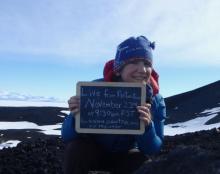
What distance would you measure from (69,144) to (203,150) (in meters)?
1.41

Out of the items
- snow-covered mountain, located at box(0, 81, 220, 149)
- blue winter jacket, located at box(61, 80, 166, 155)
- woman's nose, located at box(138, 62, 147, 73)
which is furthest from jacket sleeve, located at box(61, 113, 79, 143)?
snow-covered mountain, located at box(0, 81, 220, 149)

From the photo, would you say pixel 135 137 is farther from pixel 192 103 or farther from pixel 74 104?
pixel 192 103

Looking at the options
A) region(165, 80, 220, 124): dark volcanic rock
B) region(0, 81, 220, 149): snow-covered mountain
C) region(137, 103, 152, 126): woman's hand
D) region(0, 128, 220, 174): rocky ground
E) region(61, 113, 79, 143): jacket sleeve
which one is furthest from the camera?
region(165, 80, 220, 124): dark volcanic rock

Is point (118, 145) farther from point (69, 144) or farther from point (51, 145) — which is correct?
point (51, 145)

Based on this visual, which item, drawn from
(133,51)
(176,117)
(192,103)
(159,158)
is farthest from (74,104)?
(192,103)

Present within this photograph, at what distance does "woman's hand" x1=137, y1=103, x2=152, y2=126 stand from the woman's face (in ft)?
0.84

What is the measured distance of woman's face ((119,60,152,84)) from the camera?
454 centimetres

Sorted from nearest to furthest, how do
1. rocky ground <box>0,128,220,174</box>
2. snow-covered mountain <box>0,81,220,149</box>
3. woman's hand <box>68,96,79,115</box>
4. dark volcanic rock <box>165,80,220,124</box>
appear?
1. rocky ground <box>0,128,220,174</box>
2. woman's hand <box>68,96,79,115</box>
3. snow-covered mountain <box>0,81,220,149</box>
4. dark volcanic rock <box>165,80,220,124</box>

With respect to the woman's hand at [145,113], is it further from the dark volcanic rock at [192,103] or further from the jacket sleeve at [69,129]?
the dark volcanic rock at [192,103]

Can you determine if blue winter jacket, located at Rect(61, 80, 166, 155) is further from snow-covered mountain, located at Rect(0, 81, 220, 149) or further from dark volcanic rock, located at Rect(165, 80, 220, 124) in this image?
dark volcanic rock, located at Rect(165, 80, 220, 124)

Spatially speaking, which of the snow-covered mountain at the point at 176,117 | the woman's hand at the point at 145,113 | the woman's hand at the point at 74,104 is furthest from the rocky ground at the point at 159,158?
the snow-covered mountain at the point at 176,117

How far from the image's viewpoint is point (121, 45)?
480 cm

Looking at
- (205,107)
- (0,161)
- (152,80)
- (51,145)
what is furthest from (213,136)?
(205,107)

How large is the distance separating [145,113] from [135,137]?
449mm
